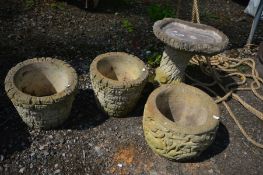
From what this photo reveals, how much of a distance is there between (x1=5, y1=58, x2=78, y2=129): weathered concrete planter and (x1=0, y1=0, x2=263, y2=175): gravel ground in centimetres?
22

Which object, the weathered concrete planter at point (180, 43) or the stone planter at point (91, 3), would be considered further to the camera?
the stone planter at point (91, 3)

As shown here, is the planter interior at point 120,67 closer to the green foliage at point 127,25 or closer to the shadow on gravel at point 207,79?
the shadow on gravel at point 207,79

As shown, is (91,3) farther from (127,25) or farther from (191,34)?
(191,34)

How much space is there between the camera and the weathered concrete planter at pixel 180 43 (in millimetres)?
3531

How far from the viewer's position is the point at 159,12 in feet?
18.4

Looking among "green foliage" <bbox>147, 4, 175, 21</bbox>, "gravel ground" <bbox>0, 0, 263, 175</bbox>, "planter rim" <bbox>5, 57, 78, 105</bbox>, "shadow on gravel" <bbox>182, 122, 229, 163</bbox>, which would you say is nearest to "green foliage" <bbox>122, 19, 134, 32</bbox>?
"gravel ground" <bbox>0, 0, 263, 175</bbox>

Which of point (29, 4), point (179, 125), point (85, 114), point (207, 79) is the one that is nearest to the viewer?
point (179, 125)

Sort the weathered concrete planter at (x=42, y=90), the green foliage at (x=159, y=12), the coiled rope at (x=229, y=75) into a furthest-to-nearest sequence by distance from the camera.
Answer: the green foliage at (x=159, y=12) < the coiled rope at (x=229, y=75) < the weathered concrete planter at (x=42, y=90)

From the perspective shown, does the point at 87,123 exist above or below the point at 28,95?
below

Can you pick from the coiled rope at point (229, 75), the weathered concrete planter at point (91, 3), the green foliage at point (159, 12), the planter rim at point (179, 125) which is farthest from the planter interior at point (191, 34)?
the weathered concrete planter at point (91, 3)

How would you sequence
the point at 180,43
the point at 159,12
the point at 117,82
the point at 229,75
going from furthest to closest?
1. the point at 159,12
2. the point at 229,75
3. the point at 180,43
4. the point at 117,82

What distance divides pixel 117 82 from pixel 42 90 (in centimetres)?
91

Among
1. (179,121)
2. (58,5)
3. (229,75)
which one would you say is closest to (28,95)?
(179,121)

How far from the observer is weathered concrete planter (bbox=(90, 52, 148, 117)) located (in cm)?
343
